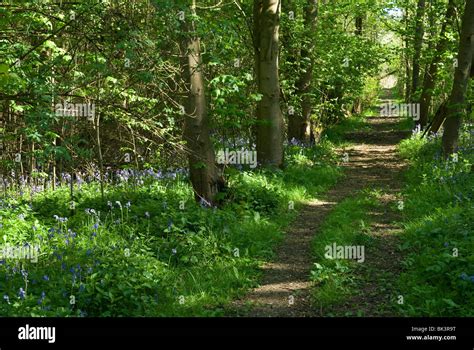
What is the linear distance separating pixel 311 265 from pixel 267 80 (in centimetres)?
621

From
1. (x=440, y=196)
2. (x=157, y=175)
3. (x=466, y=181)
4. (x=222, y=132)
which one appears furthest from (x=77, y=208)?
(x=466, y=181)

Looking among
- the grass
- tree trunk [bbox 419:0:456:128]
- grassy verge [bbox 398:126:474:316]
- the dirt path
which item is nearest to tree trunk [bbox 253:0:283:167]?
the dirt path

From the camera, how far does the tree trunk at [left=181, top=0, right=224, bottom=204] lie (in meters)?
8.62

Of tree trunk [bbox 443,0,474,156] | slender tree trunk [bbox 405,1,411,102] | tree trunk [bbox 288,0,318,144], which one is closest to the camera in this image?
tree trunk [bbox 443,0,474,156]

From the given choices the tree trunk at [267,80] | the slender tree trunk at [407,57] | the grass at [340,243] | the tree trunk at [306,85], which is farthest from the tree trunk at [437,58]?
the grass at [340,243]

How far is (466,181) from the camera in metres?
9.51

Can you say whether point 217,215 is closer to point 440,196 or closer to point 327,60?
point 440,196

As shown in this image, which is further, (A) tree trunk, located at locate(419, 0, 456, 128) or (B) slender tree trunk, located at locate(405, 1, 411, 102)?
(B) slender tree trunk, located at locate(405, 1, 411, 102)

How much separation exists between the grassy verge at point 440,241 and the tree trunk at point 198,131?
3.34m

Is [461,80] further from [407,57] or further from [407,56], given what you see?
[407,57]

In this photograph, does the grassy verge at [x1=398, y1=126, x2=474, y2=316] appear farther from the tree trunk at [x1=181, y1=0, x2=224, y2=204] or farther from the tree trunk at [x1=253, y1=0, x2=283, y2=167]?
the tree trunk at [x1=181, y1=0, x2=224, y2=204]

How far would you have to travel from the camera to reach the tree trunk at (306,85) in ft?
51.3

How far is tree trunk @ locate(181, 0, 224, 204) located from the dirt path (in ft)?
5.41

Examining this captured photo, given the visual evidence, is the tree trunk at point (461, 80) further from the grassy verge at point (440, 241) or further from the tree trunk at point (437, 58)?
the tree trunk at point (437, 58)
